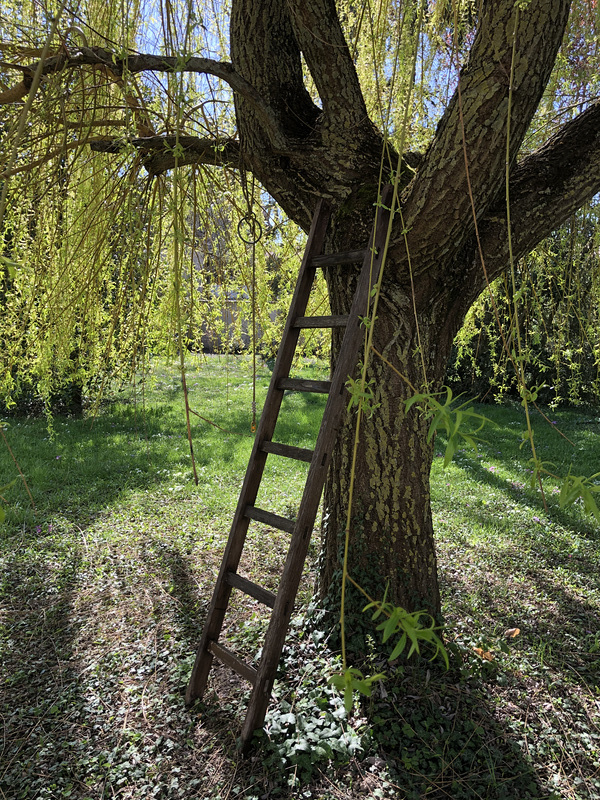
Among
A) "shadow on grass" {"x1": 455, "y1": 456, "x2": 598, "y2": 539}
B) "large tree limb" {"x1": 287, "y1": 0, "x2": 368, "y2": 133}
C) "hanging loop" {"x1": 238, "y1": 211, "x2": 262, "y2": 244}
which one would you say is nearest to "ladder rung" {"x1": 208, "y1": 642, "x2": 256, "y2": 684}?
"hanging loop" {"x1": 238, "y1": 211, "x2": 262, "y2": 244}

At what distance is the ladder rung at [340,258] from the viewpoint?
198 centimetres

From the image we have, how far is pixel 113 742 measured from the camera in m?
2.01

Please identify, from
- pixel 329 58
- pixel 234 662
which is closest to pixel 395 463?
pixel 234 662

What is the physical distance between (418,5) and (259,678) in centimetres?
207

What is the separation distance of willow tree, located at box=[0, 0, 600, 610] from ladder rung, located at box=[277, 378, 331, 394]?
267 millimetres

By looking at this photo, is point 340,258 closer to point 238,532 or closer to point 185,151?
point 185,151

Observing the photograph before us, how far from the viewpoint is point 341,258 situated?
2062mm

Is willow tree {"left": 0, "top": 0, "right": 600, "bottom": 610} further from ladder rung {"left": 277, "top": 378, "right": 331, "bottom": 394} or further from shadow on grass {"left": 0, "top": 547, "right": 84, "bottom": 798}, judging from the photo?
shadow on grass {"left": 0, "top": 547, "right": 84, "bottom": 798}

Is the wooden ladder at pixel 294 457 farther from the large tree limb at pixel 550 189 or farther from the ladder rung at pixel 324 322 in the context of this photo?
the large tree limb at pixel 550 189

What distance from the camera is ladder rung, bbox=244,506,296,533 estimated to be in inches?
74.0

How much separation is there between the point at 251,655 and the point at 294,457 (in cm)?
94

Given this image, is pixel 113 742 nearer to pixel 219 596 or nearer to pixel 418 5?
pixel 219 596

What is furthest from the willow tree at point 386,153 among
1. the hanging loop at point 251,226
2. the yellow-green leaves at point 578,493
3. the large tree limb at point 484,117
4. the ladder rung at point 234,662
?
the yellow-green leaves at point 578,493

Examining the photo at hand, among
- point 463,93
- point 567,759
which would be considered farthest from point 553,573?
point 463,93
